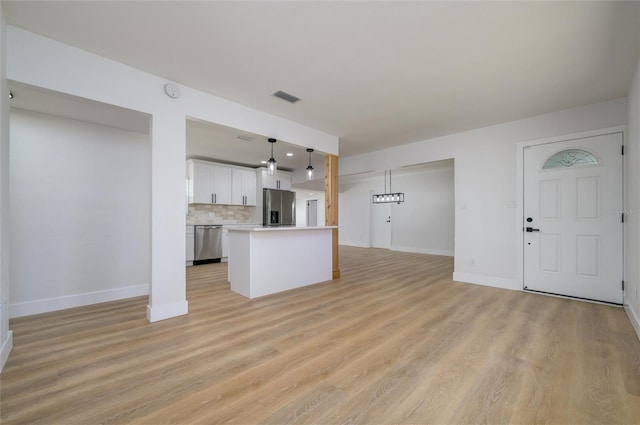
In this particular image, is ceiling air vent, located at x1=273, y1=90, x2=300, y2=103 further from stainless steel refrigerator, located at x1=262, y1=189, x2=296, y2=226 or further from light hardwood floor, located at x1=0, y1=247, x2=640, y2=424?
stainless steel refrigerator, located at x1=262, y1=189, x2=296, y2=226

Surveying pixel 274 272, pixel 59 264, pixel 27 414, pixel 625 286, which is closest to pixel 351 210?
pixel 274 272

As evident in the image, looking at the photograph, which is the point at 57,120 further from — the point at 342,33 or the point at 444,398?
the point at 444,398

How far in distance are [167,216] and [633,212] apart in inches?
197

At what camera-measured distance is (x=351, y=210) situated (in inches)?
411

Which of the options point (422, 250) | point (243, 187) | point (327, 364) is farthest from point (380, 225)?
point (327, 364)

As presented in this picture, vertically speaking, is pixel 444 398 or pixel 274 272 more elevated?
pixel 274 272

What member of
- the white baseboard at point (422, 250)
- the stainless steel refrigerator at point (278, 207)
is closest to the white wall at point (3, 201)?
the stainless steel refrigerator at point (278, 207)

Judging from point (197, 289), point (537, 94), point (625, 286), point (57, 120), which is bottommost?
point (197, 289)

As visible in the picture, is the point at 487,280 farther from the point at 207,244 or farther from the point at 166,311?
the point at 207,244

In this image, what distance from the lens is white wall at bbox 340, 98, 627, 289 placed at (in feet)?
12.9

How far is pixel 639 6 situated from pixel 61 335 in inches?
213

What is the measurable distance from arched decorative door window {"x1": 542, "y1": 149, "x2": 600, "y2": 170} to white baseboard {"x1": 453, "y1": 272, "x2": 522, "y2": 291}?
1783 millimetres

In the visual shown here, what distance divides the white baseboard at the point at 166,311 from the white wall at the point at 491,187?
4.29m

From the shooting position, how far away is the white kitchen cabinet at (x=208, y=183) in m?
6.39
